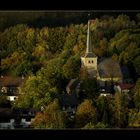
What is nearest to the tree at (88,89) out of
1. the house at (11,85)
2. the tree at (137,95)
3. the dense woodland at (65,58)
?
the dense woodland at (65,58)

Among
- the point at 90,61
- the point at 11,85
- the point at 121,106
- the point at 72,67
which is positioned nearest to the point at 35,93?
the point at 11,85

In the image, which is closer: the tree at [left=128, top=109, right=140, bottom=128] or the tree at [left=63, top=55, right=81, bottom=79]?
the tree at [left=128, top=109, right=140, bottom=128]

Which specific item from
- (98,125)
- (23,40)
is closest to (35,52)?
(23,40)

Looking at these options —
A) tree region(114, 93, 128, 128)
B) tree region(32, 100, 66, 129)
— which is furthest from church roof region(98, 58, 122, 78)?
tree region(32, 100, 66, 129)

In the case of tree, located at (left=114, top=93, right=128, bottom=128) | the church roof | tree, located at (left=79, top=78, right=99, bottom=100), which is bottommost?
tree, located at (left=114, top=93, right=128, bottom=128)

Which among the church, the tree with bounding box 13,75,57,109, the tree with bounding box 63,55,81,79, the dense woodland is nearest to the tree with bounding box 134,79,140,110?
the dense woodland

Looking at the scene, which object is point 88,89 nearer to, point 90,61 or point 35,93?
point 90,61

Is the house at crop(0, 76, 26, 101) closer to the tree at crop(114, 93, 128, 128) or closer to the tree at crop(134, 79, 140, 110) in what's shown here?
the tree at crop(114, 93, 128, 128)

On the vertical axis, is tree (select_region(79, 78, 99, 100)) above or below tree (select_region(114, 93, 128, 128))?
above
